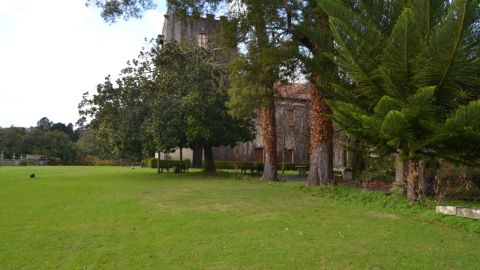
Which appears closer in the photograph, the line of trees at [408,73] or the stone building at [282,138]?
the line of trees at [408,73]

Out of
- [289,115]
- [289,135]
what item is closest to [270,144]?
[289,115]

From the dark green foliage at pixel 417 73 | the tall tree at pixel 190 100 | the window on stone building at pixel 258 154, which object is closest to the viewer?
the dark green foliage at pixel 417 73

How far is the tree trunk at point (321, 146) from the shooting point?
15.7 metres

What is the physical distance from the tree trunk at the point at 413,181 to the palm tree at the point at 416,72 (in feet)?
0.09

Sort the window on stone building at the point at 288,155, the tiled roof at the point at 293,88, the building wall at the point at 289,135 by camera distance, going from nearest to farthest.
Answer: the tiled roof at the point at 293,88
the building wall at the point at 289,135
the window on stone building at the point at 288,155

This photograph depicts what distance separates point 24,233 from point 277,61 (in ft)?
29.9

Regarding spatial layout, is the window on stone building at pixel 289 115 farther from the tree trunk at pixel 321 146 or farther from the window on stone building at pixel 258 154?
the tree trunk at pixel 321 146

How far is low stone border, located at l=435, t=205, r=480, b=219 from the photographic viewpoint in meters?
8.41

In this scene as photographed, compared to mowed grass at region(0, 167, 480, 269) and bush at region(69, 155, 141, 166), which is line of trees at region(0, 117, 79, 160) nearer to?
bush at region(69, 155, 141, 166)

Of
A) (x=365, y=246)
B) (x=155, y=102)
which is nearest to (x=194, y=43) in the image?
(x=155, y=102)

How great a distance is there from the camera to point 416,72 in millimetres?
9828

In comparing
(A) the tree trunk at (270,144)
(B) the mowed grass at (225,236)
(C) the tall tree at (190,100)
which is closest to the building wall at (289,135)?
(C) the tall tree at (190,100)

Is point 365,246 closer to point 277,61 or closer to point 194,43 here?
point 277,61

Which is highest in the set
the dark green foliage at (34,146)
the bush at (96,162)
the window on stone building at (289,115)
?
the window on stone building at (289,115)
